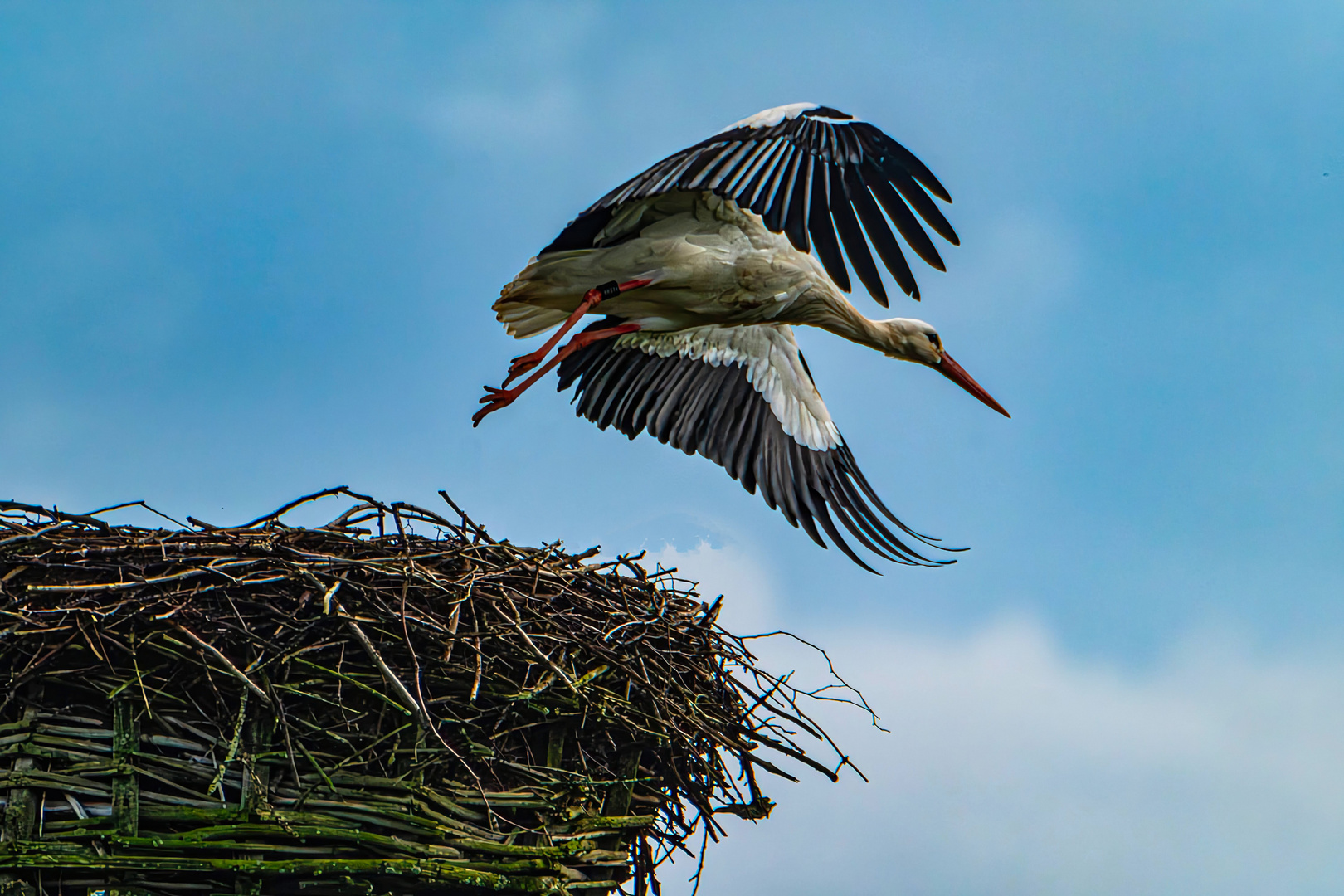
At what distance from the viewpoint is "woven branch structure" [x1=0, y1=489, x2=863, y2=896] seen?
2979 mm

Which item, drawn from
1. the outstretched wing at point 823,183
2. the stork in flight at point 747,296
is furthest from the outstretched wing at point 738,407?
the outstretched wing at point 823,183

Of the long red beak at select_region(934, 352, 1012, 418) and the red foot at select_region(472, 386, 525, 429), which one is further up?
the long red beak at select_region(934, 352, 1012, 418)

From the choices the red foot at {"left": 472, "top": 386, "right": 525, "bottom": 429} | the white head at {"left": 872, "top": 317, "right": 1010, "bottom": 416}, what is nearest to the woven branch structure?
the red foot at {"left": 472, "top": 386, "right": 525, "bottom": 429}

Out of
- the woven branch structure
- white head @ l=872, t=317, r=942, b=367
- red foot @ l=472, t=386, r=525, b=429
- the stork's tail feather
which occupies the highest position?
white head @ l=872, t=317, r=942, b=367

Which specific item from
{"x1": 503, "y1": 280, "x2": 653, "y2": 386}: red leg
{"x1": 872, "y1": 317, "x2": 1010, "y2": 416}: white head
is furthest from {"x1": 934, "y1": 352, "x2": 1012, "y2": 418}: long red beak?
{"x1": 503, "y1": 280, "x2": 653, "y2": 386}: red leg

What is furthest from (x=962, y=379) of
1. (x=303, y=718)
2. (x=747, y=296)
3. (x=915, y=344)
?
(x=303, y=718)

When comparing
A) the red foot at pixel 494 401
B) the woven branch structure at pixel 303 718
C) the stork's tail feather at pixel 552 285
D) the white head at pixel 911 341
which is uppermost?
the white head at pixel 911 341

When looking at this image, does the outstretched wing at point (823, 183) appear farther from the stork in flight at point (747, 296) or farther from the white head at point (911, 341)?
the white head at point (911, 341)

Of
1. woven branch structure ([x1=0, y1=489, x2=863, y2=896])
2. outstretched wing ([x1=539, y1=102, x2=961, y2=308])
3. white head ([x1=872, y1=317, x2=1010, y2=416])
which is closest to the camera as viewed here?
woven branch structure ([x1=0, y1=489, x2=863, y2=896])

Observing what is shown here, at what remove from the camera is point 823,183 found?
3.70m

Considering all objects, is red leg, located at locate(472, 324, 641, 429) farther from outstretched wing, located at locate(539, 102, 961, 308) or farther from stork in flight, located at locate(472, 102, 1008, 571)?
outstretched wing, located at locate(539, 102, 961, 308)

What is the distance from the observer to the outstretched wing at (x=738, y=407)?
5078 mm

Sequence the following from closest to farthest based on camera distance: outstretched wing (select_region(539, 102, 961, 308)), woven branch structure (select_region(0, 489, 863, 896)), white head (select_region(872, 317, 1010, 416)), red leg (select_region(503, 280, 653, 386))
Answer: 1. woven branch structure (select_region(0, 489, 863, 896))
2. outstretched wing (select_region(539, 102, 961, 308))
3. red leg (select_region(503, 280, 653, 386))
4. white head (select_region(872, 317, 1010, 416))

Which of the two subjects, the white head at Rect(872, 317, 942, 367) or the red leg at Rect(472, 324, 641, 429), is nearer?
the red leg at Rect(472, 324, 641, 429)
